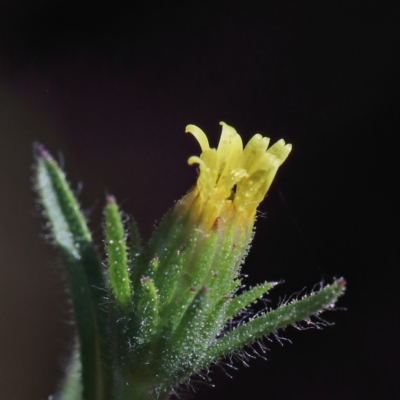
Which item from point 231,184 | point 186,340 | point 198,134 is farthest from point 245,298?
point 198,134

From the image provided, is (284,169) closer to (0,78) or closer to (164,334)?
(0,78)

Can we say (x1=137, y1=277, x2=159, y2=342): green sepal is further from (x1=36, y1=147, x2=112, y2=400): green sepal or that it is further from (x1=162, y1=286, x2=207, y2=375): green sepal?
(x1=36, y1=147, x2=112, y2=400): green sepal

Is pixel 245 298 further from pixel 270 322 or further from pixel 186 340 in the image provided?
pixel 186 340

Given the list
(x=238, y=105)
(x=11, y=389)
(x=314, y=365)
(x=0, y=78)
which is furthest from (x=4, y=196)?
(x=314, y=365)

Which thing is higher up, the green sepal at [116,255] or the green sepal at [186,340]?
the green sepal at [116,255]

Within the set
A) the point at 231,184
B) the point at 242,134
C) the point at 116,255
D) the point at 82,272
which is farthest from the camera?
the point at 242,134

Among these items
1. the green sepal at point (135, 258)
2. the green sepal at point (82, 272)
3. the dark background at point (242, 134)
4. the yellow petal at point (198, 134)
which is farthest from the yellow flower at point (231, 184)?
the dark background at point (242, 134)

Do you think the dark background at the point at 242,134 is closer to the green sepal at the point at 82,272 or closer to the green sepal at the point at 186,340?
the green sepal at the point at 82,272
